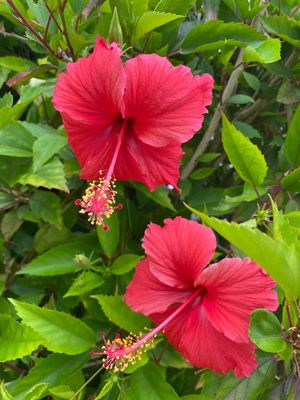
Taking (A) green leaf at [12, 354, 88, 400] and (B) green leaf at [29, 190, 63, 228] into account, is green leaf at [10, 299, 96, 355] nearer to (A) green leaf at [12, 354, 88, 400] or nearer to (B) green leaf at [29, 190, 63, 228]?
(A) green leaf at [12, 354, 88, 400]

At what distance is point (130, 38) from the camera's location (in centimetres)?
102

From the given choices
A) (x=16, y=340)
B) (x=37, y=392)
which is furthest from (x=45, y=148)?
(x=37, y=392)

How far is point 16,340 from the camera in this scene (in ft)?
3.20

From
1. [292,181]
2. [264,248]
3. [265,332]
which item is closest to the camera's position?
[264,248]

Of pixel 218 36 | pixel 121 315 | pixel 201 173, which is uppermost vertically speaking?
pixel 218 36

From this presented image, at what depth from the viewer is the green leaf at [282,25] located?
3.64ft

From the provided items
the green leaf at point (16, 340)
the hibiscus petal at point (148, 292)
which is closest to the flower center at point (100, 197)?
the hibiscus petal at point (148, 292)

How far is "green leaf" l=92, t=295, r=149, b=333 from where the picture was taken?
3.34ft

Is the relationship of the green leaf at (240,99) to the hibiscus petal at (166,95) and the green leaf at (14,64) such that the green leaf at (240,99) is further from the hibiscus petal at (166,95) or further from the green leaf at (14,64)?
the green leaf at (14,64)

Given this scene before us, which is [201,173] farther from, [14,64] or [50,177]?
[14,64]

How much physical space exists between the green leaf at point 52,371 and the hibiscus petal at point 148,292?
0.61 feet

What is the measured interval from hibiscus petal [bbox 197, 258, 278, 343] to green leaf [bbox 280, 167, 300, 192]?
275 mm

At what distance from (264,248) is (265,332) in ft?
0.81

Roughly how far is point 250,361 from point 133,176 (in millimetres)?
407
